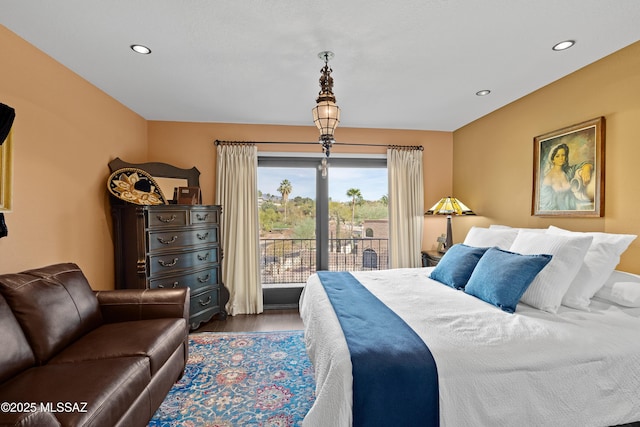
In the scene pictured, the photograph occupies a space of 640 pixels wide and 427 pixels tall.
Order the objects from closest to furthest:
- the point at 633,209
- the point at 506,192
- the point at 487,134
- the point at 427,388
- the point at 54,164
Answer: the point at 427,388, the point at 633,209, the point at 54,164, the point at 506,192, the point at 487,134

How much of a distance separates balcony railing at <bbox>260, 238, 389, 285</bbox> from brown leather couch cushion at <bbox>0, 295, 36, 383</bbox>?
277 cm

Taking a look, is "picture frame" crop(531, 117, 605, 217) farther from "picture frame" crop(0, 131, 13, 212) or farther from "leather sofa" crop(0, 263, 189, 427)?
"picture frame" crop(0, 131, 13, 212)

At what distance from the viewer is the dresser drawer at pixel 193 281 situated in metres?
3.09

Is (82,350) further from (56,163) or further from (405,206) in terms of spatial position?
(405,206)

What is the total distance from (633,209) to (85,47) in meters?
4.15

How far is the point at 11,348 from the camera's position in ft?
4.95

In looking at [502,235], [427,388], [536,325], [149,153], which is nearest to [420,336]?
[427,388]

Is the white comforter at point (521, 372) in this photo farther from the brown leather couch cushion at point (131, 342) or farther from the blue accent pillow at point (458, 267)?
the brown leather couch cushion at point (131, 342)

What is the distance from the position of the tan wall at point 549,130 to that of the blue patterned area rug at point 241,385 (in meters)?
2.65

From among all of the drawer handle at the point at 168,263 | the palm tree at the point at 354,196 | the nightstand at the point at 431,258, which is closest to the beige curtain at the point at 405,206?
the nightstand at the point at 431,258

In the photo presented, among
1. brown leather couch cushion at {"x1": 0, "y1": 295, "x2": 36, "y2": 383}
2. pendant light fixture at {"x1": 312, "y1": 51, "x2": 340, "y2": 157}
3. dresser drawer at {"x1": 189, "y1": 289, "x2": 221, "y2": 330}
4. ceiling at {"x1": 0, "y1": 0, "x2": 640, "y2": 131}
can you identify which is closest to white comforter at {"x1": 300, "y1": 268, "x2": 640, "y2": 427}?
pendant light fixture at {"x1": 312, "y1": 51, "x2": 340, "y2": 157}

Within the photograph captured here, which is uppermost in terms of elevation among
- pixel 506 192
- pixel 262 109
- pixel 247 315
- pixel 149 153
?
pixel 262 109

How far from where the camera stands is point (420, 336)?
153 centimetres

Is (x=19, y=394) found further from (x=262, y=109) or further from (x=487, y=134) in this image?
(x=487, y=134)
